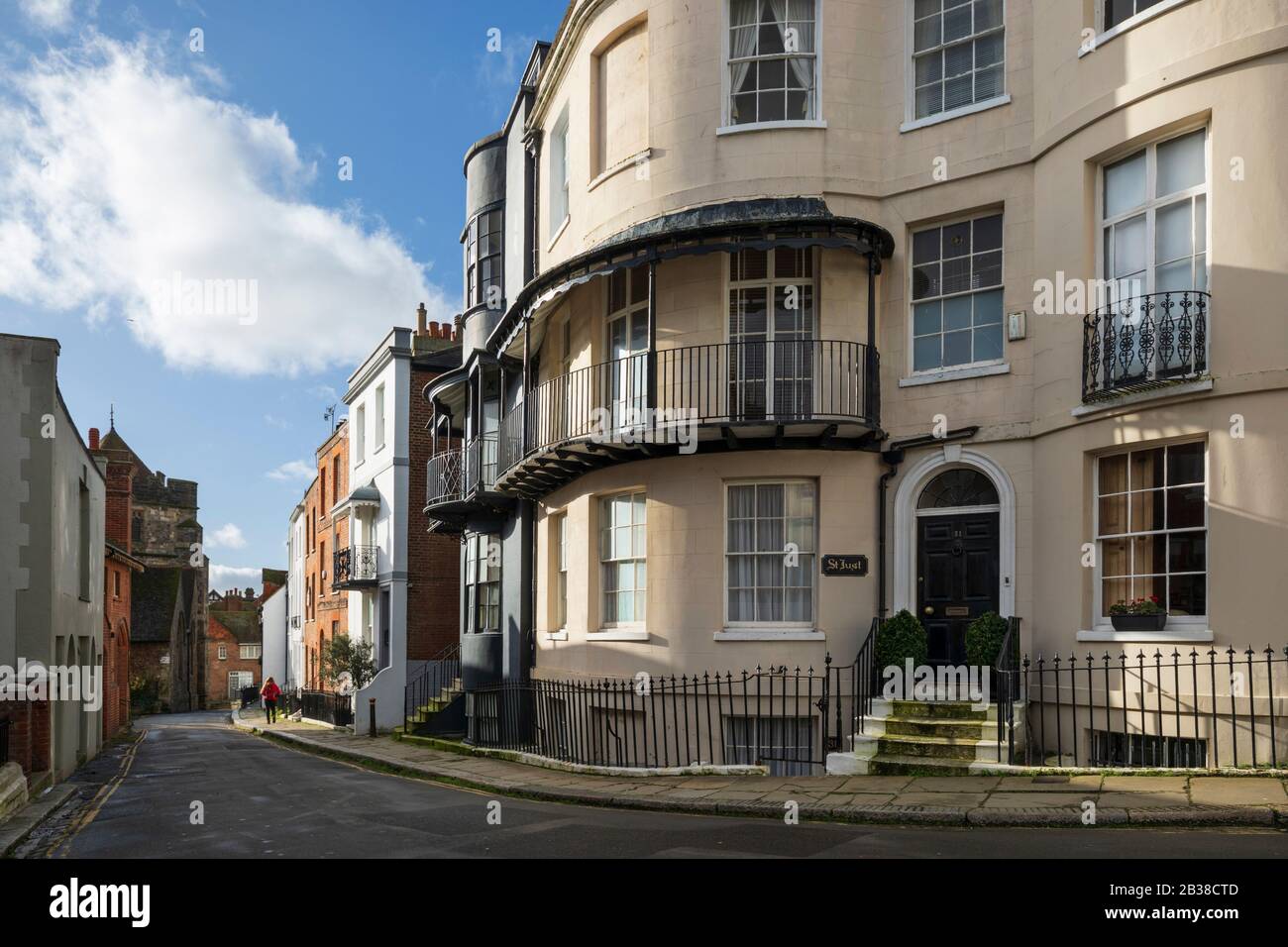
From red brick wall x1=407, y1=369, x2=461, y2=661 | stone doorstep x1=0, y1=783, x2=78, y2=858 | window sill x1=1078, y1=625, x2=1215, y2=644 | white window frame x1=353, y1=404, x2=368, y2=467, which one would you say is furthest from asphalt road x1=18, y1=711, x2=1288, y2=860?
white window frame x1=353, y1=404, x2=368, y2=467

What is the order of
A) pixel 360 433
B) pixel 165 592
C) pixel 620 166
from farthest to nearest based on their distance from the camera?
1. pixel 165 592
2. pixel 360 433
3. pixel 620 166

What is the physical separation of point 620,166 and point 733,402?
163 inches

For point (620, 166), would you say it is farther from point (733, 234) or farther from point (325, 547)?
point (325, 547)

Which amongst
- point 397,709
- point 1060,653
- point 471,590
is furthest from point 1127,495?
point 397,709

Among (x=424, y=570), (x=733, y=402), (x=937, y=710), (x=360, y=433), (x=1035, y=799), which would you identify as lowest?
(x=1035, y=799)

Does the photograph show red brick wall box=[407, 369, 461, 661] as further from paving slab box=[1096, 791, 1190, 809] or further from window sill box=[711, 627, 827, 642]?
paving slab box=[1096, 791, 1190, 809]

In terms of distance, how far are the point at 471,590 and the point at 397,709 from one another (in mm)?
5548

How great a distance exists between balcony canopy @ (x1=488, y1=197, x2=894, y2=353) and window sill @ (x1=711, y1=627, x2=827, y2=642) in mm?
4931

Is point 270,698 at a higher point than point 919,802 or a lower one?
lower

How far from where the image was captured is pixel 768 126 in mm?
16000

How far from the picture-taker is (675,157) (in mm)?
16531

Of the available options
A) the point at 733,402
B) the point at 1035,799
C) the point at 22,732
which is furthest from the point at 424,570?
the point at 1035,799

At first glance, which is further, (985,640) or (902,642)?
(902,642)

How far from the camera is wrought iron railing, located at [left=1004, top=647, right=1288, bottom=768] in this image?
1148 cm
